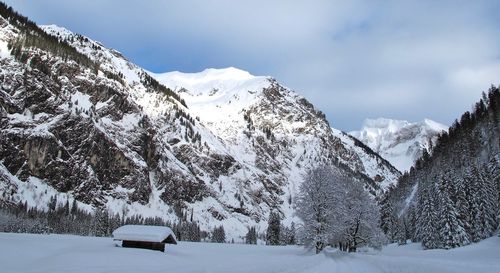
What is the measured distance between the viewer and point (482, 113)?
6309 inches

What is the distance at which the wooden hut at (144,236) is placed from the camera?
5234 centimetres

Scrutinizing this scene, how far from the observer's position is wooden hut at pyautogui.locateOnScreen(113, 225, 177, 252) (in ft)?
172

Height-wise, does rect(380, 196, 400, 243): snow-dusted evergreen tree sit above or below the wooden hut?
above

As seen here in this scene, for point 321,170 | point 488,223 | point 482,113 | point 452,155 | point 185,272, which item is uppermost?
point 482,113

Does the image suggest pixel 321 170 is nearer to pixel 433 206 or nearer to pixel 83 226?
pixel 433 206

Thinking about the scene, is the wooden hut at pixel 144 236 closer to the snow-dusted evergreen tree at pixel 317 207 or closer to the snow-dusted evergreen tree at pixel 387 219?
the snow-dusted evergreen tree at pixel 317 207

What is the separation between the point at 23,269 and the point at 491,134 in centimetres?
15049

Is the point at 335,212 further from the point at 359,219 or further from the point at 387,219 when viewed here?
the point at 387,219

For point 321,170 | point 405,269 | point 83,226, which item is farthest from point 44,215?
point 405,269

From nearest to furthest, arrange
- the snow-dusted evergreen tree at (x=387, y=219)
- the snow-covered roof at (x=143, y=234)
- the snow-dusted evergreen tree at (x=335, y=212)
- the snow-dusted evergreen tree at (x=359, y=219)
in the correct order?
1. the snow-covered roof at (x=143, y=234)
2. the snow-dusted evergreen tree at (x=335, y=212)
3. the snow-dusted evergreen tree at (x=359, y=219)
4. the snow-dusted evergreen tree at (x=387, y=219)

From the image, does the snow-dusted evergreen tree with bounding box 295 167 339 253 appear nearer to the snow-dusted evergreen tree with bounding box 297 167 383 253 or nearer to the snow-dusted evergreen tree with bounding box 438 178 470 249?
the snow-dusted evergreen tree with bounding box 297 167 383 253

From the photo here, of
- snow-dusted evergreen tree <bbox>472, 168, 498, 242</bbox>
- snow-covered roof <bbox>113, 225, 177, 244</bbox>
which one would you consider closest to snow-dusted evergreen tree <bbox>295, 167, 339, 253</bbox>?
snow-covered roof <bbox>113, 225, 177, 244</bbox>

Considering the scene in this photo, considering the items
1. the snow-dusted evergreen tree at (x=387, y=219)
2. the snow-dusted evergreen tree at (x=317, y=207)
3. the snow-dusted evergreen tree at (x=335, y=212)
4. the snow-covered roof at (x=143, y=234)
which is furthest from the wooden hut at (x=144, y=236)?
the snow-dusted evergreen tree at (x=387, y=219)

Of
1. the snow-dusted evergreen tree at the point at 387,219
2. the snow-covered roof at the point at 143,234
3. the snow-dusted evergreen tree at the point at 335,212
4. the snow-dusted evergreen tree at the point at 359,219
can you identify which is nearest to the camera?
the snow-covered roof at the point at 143,234
